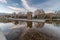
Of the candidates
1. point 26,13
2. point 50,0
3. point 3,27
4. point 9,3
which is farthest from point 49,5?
point 3,27

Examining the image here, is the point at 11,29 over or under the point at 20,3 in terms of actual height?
under

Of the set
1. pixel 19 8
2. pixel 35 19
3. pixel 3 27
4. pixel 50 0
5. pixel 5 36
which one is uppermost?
pixel 50 0

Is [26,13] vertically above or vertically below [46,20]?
above

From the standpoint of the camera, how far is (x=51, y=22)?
1188 millimetres

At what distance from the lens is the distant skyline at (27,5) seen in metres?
1.20

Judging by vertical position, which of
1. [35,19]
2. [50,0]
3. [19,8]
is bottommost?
[35,19]

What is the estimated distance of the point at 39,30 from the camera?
3.91 ft

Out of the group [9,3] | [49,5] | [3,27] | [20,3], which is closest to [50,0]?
[49,5]

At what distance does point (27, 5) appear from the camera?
4.06 ft

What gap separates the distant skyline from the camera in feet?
3.95

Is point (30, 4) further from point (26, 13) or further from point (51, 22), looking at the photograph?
point (51, 22)

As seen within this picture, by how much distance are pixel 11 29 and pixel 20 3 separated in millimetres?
396

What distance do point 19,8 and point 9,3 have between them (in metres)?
0.17

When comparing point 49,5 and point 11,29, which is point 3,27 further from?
point 49,5
